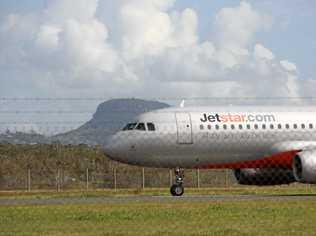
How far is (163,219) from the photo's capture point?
20.9m

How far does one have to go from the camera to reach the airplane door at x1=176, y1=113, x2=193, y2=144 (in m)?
38.6

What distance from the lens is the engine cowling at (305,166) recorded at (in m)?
35.8

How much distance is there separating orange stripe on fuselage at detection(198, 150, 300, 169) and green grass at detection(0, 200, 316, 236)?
40.1ft

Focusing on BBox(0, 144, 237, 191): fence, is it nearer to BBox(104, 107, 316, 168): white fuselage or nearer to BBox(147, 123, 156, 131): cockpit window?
BBox(104, 107, 316, 168): white fuselage

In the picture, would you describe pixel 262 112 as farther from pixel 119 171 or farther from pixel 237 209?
pixel 119 171

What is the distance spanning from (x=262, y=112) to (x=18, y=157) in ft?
120

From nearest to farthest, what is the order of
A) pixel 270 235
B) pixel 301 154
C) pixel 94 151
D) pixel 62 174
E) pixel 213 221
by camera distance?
1. pixel 270 235
2. pixel 213 221
3. pixel 301 154
4. pixel 62 174
5. pixel 94 151

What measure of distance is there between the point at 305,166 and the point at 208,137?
15.7ft

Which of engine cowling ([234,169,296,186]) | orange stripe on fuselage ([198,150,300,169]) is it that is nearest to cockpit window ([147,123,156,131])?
orange stripe on fuselage ([198,150,300,169])

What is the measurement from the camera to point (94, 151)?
3110 inches

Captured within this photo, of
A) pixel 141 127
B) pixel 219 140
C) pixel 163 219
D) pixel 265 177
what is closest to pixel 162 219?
pixel 163 219

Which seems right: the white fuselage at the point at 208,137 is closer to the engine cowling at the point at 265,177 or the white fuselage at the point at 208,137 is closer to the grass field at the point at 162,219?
the engine cowling at the point at 265,177

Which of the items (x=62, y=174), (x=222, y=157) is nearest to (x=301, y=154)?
(x=222, y=157)

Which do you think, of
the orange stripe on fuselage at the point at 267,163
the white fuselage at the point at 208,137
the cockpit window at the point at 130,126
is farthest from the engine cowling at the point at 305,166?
the cockpit window at the point at 130,126
